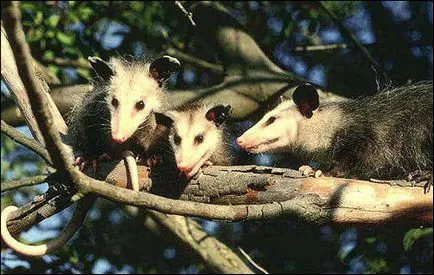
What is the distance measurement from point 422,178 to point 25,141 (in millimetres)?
1415

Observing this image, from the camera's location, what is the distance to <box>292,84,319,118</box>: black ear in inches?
141

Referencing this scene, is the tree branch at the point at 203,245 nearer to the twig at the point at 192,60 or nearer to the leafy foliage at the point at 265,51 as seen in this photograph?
the leafy foliage at the point at 265,51

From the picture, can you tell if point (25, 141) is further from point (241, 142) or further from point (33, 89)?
point (241, 142)

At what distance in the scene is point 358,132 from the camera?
347 centimetres

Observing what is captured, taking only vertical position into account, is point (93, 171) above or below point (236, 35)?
below

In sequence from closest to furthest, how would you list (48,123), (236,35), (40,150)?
(48,123)
(40,150)
(236,35)

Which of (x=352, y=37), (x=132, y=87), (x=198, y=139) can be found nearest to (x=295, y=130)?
(x=198, y=139)

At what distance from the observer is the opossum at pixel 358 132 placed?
327 centimetres

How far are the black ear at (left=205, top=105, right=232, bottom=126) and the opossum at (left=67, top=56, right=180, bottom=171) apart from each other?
0.73ft

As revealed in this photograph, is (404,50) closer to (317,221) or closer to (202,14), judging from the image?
(202,14)

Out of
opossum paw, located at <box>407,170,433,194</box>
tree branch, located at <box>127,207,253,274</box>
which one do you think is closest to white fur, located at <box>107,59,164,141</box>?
opossum paw, located at <box>407,170,433,194</box>

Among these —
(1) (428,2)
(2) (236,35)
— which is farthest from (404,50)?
(2) (236,35)

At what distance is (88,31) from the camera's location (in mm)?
5180

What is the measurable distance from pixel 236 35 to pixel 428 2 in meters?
1.45
